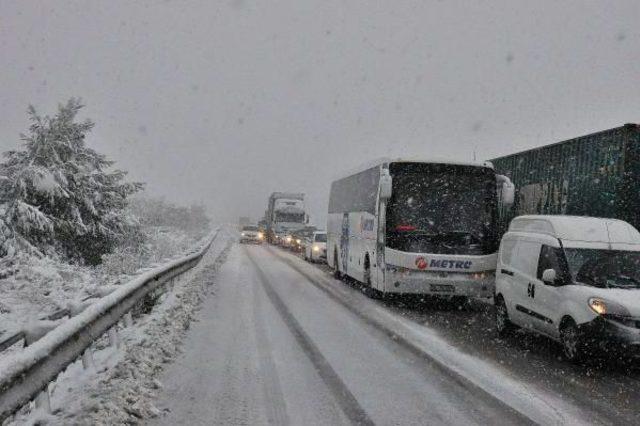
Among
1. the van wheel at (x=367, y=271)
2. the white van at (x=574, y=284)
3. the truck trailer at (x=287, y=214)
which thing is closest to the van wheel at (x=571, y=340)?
the white van at (x=574, y=284)

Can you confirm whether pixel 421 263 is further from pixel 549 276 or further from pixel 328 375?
pixel 328 375

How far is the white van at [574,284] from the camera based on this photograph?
733cm

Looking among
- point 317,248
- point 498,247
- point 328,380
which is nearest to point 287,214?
point 317,248

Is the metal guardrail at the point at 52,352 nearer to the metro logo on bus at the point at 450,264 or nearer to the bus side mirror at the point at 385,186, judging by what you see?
the bus side mirror at the point at 385,186

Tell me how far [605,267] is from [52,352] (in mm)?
7078

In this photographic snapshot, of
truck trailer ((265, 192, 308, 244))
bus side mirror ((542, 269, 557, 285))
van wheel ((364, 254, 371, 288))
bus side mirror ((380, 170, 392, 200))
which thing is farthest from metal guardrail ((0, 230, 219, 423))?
truck trailer ((265, 192, 308, 244))

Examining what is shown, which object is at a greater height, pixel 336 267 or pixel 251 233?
pixel 251 233

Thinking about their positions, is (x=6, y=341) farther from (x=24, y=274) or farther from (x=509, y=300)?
(x=24, y=274)

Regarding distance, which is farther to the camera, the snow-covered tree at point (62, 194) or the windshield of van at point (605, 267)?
the snow-covered tree at point (62, 194)

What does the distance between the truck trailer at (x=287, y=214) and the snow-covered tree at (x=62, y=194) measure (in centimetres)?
2140

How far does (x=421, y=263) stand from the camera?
1304cm

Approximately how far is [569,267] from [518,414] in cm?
355

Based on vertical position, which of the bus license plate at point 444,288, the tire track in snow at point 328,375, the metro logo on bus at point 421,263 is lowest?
the tire track in snow at point 328,375

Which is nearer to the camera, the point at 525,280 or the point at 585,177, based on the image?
the point at 525,280
